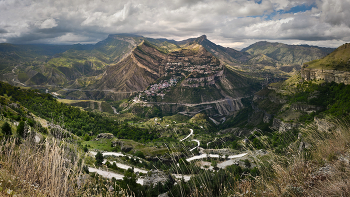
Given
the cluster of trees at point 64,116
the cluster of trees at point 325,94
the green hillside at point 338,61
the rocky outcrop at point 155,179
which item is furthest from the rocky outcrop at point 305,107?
the rocky outcrop at point 155,179

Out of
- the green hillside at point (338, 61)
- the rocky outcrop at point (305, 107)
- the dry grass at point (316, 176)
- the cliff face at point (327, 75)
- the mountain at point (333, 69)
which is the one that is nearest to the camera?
the dry grass at point (316, 176)

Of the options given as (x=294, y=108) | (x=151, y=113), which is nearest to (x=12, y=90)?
(x=151, y=113)

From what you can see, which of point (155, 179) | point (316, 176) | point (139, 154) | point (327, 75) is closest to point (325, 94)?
point (327, 75)

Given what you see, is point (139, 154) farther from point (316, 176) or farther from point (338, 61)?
point (338, 61)

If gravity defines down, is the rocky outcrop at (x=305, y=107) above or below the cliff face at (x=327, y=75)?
below

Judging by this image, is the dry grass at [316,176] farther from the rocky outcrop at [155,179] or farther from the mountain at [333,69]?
the mountain at [333,69]

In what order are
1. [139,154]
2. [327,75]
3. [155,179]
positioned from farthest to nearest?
1. [327,75]
2. [139,154]
3. [155,179]

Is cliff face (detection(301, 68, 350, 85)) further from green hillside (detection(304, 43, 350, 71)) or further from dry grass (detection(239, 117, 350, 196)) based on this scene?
dry grass (detection(239, 117, 350, 196))

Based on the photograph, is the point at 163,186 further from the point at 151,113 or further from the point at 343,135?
the point at 151,113

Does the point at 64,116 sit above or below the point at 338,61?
below
